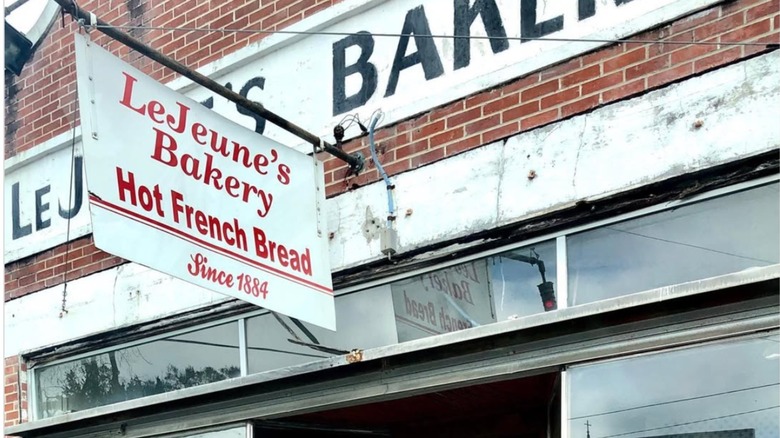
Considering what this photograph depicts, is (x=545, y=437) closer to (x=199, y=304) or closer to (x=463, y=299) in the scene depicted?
(x=463, y=299)

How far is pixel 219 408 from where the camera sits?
5801mm

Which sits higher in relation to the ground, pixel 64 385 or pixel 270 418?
pixel 64 385

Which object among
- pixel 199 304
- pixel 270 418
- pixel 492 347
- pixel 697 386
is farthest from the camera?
pixel 199 304

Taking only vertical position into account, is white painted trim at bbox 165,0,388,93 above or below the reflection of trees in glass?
above

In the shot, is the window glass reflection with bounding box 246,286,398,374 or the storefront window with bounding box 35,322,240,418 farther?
the storefront window with bounding box 35,322,240,418

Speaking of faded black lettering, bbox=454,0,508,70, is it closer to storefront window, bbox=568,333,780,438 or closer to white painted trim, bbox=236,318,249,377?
storefront window, bbox=568,333,780,438

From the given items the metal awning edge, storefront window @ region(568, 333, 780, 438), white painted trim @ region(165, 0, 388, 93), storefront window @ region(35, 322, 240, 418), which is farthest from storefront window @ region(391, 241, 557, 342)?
white painted trim @ region(165, 0, 388, 93)

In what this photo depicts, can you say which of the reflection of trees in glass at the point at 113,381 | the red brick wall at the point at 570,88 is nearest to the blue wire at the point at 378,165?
the red brick wall at the point at 570,88

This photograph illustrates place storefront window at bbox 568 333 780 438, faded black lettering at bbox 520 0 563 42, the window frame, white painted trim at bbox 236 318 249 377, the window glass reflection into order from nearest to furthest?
storefront window at bbox 568 333 780 438
the window frame
faded black lettering at bbox 520 0 563 42
the window glass reflection
white painted trim at bbox 236 318 249 377

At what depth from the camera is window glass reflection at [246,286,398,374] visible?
5352 millimetres

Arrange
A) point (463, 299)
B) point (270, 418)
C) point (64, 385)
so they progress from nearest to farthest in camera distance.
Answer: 1. point (463, 299)
2. point (270, 418)
3. point (64, 385)

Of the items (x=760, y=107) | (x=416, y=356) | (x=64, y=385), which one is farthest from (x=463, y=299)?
(x=64, y=385)

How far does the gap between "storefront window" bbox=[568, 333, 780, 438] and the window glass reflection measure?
1291 millimetres

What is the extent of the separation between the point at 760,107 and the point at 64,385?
527 centimetres
